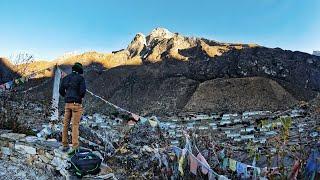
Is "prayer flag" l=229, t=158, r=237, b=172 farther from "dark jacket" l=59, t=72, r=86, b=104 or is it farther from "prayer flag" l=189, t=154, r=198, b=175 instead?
"dark jacket" l=59, t=72, r=86, b=104

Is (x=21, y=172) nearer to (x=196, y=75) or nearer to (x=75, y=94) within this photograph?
(x=75, y=94)

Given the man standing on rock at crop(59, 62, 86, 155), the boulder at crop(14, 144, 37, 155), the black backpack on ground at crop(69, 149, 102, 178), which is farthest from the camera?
the boulder at crop(14, 144, 37, 155)

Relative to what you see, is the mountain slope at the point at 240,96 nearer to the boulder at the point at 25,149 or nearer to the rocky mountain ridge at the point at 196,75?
the rocky mountain ridge at the point at 196,75

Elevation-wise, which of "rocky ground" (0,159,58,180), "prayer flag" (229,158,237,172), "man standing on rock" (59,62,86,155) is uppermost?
"man standing on rock" (59,62,86,155)

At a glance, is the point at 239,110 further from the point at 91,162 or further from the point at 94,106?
the point at 91,162

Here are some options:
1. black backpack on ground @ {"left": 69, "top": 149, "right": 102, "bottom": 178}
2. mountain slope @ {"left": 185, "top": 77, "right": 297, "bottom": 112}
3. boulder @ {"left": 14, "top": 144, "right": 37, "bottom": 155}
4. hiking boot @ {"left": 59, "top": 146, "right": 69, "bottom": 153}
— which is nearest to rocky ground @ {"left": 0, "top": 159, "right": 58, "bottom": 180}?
boulder @ {"left": 14, "top": 144, "right": 37, "bottom": 155}

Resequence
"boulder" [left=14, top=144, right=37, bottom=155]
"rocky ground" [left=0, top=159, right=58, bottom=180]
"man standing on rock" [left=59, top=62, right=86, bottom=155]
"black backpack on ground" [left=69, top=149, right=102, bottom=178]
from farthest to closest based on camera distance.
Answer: "boulder" [left=14, top=144, right=37, bottom=155] → "rocky ground" [left=0, top=159, right=58, bottom=180] → "man standing on rock" [left=59, top=62, right=86, bottom=155] → "black backpack on ground" [left=69, top=149, right=102, bottom=178]

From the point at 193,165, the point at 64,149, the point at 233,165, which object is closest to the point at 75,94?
the point at 64,149

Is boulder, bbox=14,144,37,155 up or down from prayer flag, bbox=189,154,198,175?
up

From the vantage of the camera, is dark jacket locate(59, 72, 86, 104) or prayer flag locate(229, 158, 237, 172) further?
prayer flag locate(229, 158, 237, 172)

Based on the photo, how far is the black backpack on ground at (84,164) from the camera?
7164 mm

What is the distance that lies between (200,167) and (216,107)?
35.9 meters

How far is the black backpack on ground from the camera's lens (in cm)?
716

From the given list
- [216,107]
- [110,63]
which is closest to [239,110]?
[216,107]
